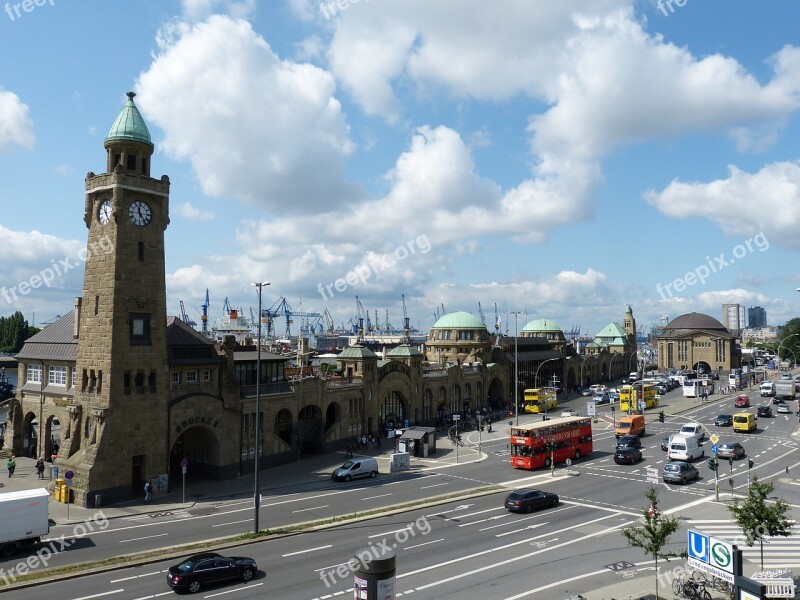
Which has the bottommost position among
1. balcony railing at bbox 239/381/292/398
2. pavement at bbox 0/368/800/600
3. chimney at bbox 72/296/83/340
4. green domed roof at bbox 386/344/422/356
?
pavement at bbox 0/368/800/600

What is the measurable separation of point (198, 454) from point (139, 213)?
790 inches

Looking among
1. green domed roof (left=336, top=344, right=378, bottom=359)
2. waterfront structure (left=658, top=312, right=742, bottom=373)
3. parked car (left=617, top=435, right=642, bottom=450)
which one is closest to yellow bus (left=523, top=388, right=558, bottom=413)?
parked car (left=617, top=435, right=642, bottom=450)

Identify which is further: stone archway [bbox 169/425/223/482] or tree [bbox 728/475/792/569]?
stone archway [bbox 169/425/223/482]

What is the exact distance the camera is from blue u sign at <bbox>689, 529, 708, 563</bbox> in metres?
21.7

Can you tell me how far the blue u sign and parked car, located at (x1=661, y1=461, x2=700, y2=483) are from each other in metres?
25.4

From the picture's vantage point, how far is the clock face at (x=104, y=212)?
4516 cm

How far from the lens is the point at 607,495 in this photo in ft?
139

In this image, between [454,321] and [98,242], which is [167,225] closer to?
[98,242]

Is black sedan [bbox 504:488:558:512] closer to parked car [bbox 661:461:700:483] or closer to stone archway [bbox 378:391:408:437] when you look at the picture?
parked car [bbox 661:461:700:483]

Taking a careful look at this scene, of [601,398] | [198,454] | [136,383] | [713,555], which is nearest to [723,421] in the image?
[601,398]

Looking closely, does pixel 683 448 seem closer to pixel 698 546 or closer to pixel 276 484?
pixel 698 546

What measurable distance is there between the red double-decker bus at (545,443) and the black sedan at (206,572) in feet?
98.5

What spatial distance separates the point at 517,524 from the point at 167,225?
3326 cm

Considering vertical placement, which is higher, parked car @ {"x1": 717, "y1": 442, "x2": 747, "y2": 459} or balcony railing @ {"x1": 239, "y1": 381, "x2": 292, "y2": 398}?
balcony railing @ {"x1": 239, "y1": 381, "x2": 292, "y2": 398}
